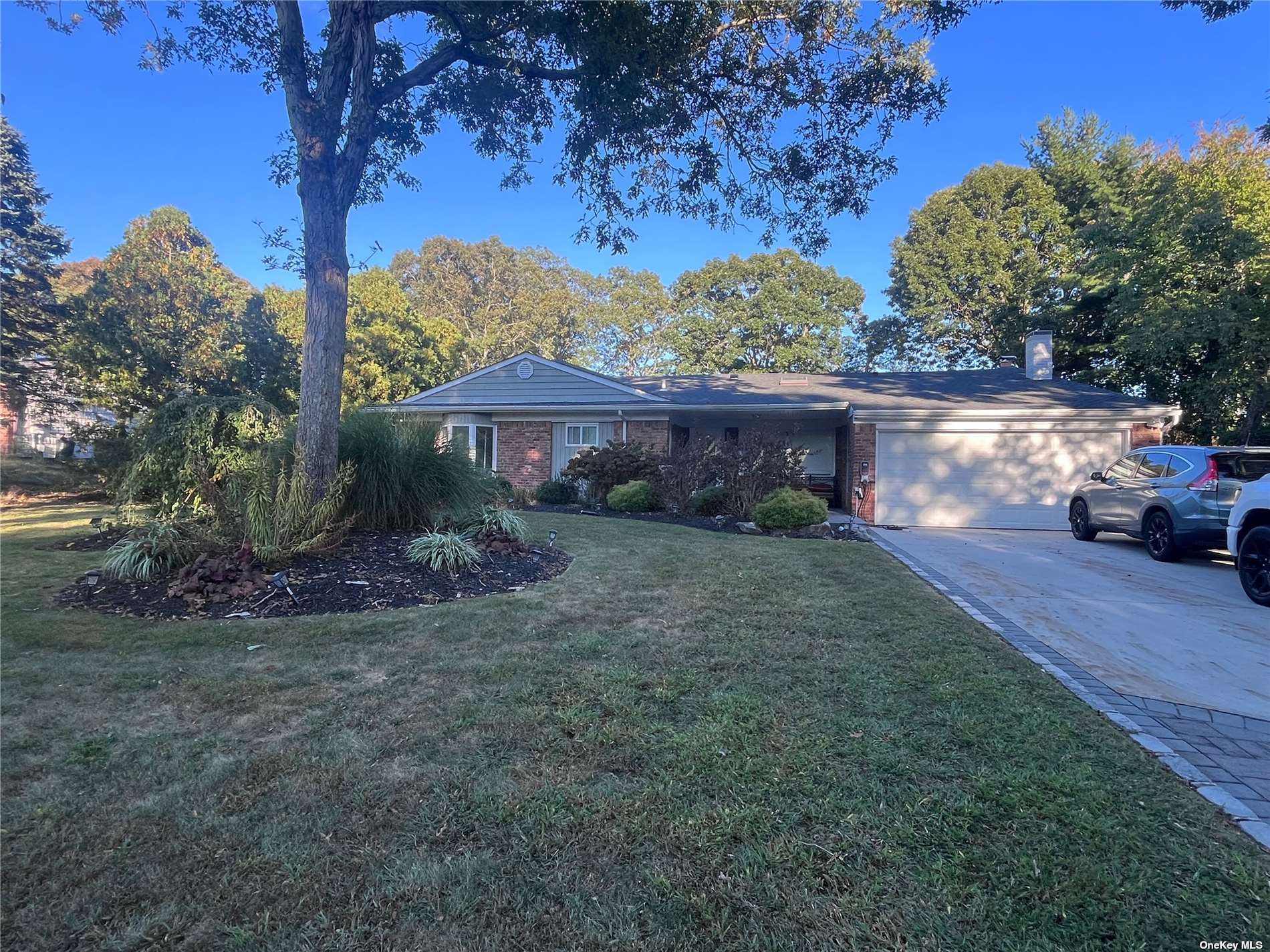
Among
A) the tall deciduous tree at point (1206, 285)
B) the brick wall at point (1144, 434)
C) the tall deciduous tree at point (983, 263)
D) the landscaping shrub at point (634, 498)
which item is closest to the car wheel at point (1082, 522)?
the brick wall at point (1144, 434)

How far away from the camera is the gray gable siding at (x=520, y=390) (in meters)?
16.2

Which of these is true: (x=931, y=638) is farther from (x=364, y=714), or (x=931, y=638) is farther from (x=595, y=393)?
(x=595, y=393)

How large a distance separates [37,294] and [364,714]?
19.4 meters

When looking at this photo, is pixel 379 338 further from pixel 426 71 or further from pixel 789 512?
pixel 789 512

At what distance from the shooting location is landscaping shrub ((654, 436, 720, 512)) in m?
12.5

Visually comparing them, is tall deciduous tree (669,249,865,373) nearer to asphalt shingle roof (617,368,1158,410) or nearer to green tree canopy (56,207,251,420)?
asphalt shingle roof (617,368,1158,410)

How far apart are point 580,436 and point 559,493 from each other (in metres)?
2.49

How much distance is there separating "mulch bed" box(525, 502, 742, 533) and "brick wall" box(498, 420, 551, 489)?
250 centimetres

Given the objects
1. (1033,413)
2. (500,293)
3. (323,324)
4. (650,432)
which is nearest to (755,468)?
(650,432)

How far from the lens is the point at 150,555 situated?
17.5ft

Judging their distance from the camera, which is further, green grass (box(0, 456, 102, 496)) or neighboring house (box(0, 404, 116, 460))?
neighboring house (box(0, 404, 116, 460))

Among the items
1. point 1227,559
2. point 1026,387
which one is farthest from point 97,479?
point 1026,387

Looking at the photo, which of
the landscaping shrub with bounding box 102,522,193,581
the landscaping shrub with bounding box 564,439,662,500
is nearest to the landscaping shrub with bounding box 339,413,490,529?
the landscaping shrub with bounding box 102,522,193,581

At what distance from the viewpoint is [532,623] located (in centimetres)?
470
